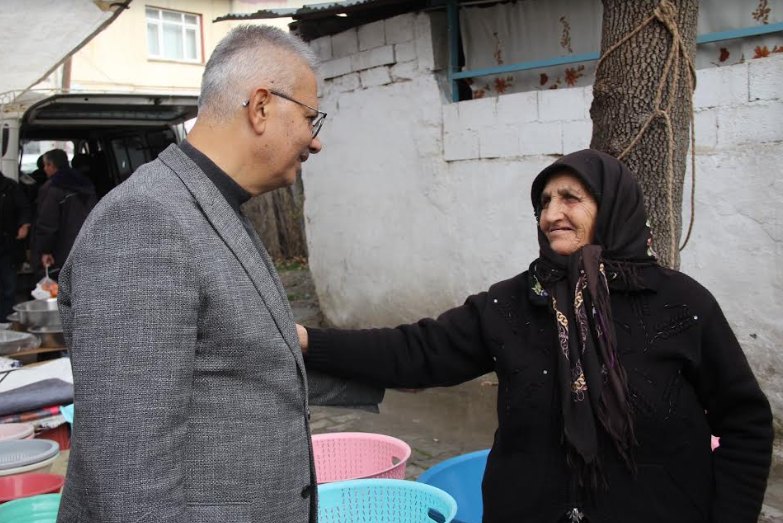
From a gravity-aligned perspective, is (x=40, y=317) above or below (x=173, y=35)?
below

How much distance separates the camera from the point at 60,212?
7.99 metres

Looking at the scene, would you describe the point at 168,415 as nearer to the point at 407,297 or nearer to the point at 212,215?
the point at 212,215

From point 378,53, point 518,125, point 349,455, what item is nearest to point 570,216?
point 349,455

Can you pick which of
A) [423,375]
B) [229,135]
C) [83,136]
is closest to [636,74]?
[423,375]

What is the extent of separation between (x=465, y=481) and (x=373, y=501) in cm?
48

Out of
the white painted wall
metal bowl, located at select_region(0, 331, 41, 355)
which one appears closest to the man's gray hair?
metal bowl, located at select_region(0, 331, 41, 355)

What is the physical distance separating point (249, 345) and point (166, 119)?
27.5 ft

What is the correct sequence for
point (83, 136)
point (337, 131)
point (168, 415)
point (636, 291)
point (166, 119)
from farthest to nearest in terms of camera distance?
1. point (83, 136)
2. point (166, 119)
3. point (337, 131)
4. point (636, 291)
5. point (168, 415)

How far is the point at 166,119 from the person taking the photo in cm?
927

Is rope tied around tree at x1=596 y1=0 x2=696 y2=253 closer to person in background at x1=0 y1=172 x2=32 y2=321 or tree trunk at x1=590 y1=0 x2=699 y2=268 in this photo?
tree trunk at x1=590 y1=0 x2=699 y2=268

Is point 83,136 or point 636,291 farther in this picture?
point 83,136

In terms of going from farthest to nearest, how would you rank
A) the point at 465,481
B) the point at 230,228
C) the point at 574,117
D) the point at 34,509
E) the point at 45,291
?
the point at 574,117 → the point at 45,291 → the point at 465,481 → the point at 34,509 → the point at 230,228

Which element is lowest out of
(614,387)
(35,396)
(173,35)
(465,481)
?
(465,481)

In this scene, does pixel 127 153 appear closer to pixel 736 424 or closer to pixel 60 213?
pixel 60 213
